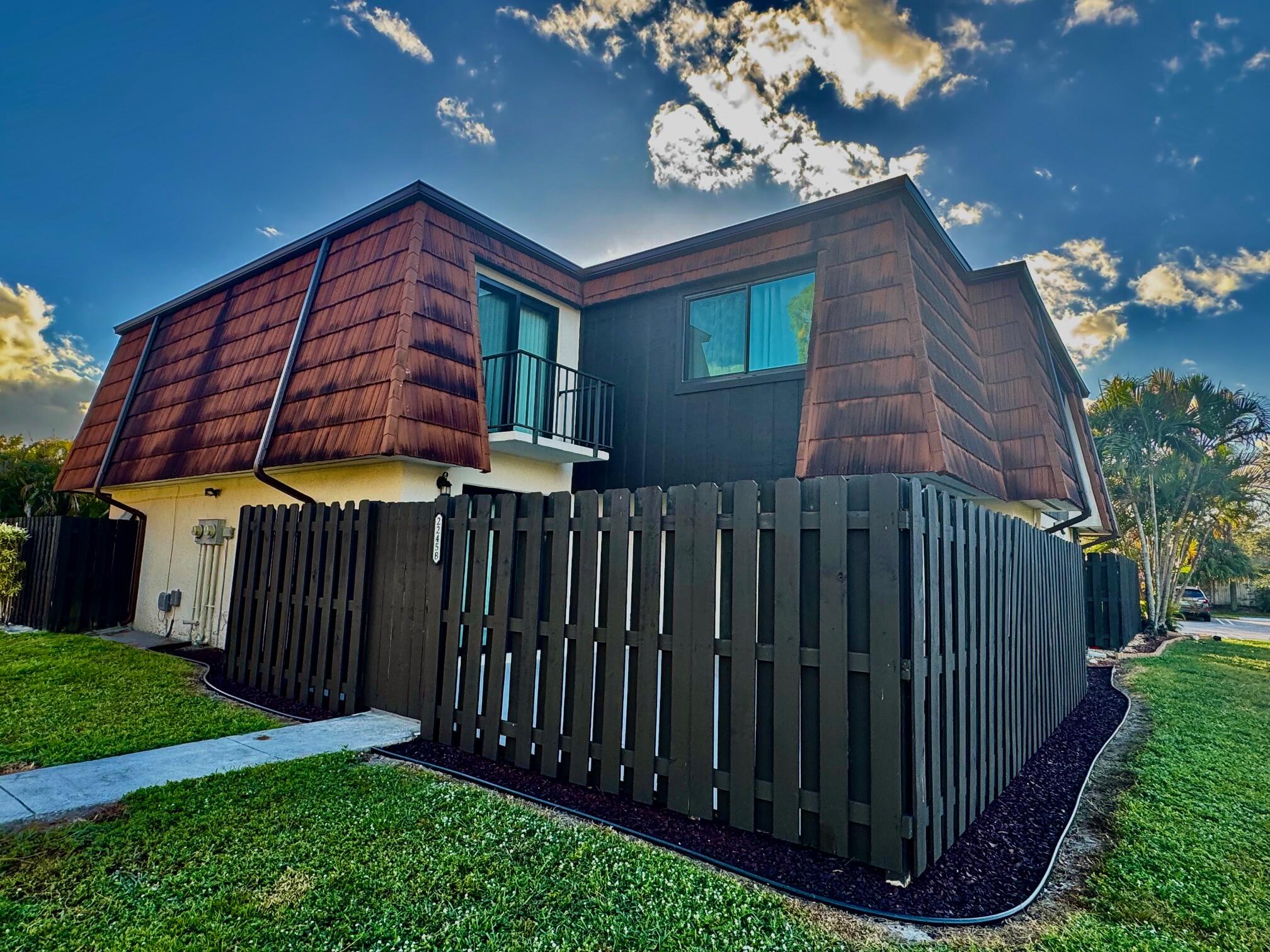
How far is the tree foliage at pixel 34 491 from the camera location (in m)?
17.1

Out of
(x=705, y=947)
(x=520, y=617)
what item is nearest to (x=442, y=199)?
(x=520, y=617)

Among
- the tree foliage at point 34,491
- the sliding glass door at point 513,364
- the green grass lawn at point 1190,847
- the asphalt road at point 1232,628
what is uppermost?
the sliding glass door at point 513,364

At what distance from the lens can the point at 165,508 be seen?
10227 millimetres

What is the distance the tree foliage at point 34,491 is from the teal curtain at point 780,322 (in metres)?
17.8

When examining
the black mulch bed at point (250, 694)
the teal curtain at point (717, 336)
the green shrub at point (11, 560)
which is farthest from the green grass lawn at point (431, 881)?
the green shrub at point (11, 560)

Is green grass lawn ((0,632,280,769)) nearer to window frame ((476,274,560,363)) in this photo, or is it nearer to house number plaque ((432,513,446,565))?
house number plaque ((432,513,446,565))

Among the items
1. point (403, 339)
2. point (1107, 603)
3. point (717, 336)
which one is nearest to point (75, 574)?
point (403, 339)

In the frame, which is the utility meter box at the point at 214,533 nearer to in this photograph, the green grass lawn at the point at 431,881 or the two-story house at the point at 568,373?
the two-story house at the point at 568,373

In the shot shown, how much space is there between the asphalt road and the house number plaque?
68.9 ft

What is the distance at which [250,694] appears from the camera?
232 inches

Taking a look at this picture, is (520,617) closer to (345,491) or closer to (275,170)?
(345,491)

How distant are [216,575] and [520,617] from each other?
7232 mm

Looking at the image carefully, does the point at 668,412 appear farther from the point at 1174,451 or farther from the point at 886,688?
the point at 1174,451

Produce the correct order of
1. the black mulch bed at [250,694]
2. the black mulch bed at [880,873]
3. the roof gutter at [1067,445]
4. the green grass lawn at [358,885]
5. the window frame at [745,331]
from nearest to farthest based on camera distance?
1. the green grass lawn at [358,885]
2. the black mulch bed at [880,873]
3. the black mulch bed at [250,694]
4. the window frame at [745,331]
5. the roof gutter at [1067,445]
